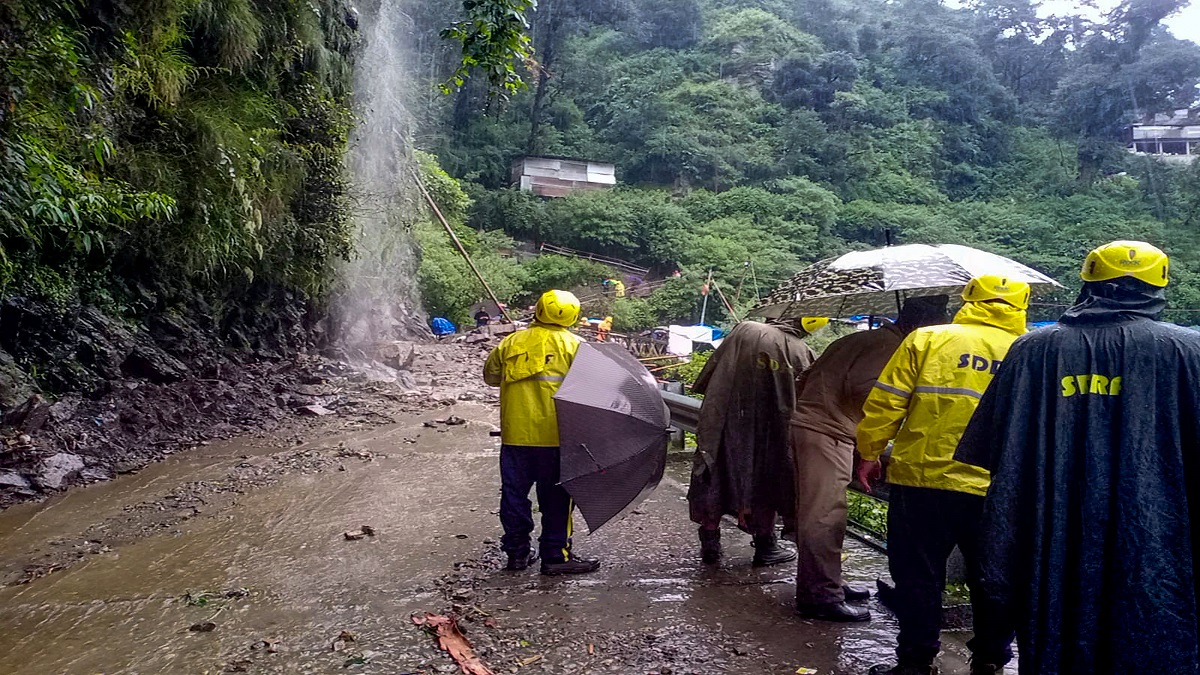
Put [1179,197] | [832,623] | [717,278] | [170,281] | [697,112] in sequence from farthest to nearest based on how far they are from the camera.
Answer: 1. [697,112]
2. [717,278]
3. [1179,197]
4. [170,281]
5. [832,623]

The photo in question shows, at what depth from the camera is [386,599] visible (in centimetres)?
414

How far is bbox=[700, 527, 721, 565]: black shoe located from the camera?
4.62m

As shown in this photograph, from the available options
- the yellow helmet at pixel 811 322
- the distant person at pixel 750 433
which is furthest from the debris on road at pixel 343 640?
the yellow helmet at pixel 811 322

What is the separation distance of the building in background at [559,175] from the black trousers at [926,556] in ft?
141

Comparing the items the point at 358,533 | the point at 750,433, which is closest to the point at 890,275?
the point at 750,433

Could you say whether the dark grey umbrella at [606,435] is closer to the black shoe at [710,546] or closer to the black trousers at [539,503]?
the black trousers at [539,503]

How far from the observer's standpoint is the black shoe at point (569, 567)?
450cm

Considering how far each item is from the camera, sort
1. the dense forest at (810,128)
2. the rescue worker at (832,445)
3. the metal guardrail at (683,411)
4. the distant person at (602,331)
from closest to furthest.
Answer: the rescue worker at (832,445), the metal guardrail at (683,411), the distant person at (602,331), the dense forest at (810,128)

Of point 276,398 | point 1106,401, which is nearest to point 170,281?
point 276,398

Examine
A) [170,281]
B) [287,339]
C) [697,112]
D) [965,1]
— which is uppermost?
[965,1]

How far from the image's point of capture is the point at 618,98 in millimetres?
54312

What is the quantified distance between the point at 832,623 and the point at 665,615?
816 mm

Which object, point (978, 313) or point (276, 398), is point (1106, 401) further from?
point (276, 398)

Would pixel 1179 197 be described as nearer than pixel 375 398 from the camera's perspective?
No
